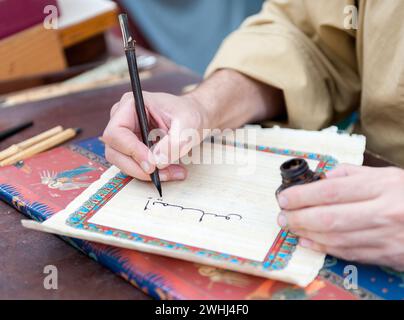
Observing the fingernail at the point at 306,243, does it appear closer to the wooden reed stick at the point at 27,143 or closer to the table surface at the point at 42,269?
the table surface at the point at 42,269

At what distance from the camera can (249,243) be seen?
1.94 feet

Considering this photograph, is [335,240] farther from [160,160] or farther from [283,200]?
[160,160]

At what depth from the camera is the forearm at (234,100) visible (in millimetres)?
879

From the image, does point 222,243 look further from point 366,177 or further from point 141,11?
point 141,11

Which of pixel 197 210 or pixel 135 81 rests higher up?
pixel 135 81

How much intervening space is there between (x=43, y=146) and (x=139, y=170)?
0.27 m

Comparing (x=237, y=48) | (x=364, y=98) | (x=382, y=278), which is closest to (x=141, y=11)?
(x=237, y=48)

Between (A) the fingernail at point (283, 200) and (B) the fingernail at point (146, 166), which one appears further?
(B) the fingernail at point (146, 166)

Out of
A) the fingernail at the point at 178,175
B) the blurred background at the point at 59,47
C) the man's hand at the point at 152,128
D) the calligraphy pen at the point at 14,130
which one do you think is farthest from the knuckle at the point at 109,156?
the blurred background at the point at 59,47

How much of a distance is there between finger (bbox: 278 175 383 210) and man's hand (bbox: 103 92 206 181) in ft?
0.73

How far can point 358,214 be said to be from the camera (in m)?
0.55

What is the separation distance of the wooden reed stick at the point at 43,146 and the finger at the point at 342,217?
0.51 m

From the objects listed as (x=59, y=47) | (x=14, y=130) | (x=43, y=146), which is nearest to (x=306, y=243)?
(x=43, y=146)
